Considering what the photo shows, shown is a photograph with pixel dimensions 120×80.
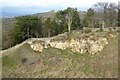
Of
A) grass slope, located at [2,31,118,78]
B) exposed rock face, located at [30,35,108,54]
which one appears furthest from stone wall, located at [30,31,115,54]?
grass slope, located at [2,31,118,78]

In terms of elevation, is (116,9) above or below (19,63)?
above

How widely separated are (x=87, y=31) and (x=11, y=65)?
10295mm

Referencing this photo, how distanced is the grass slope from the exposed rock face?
54cm

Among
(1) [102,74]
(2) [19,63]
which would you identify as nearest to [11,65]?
(2) [19,63]

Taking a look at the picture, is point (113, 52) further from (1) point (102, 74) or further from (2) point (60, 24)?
(2) point (60, 24)

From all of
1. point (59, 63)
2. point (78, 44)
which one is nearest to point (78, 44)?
point (78, 44)

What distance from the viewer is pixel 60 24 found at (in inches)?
1629

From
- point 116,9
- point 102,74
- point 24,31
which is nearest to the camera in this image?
point 102,74

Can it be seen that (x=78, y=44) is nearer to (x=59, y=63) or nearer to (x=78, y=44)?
(x=78, y=44)

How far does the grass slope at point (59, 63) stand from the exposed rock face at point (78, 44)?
54 centimetres

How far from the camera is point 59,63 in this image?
2752 centimetres

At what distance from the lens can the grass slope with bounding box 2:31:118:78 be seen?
83.4 feet

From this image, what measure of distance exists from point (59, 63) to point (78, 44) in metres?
3.53

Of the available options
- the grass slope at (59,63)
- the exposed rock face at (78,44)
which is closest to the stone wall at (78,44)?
the exposed rock face at (78,44)
